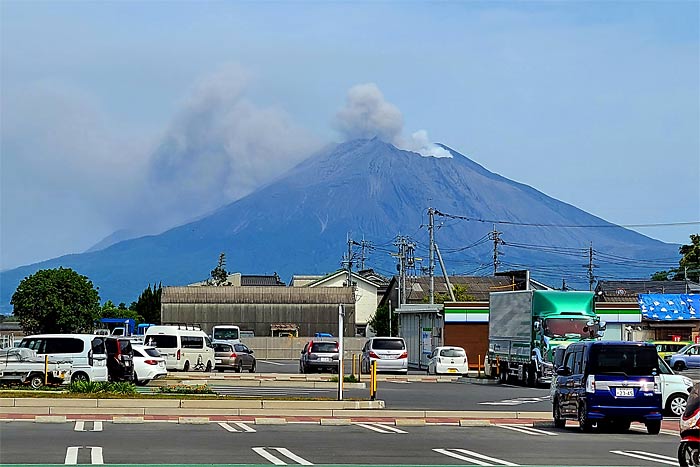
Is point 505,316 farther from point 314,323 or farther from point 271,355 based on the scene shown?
point 314,323

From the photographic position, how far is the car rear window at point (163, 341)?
4356 cm

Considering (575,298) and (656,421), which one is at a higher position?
(575,298)

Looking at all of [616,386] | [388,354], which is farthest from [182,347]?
[616,386]

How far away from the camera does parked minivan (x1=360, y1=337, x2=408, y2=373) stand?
48.0 meters

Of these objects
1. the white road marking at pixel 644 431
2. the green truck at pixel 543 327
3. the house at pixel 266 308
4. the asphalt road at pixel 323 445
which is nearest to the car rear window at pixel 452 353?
the green truck at pixel 543 327

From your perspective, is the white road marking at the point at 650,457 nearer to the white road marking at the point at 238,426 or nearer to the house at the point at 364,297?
the white road marking at the point at 238,426

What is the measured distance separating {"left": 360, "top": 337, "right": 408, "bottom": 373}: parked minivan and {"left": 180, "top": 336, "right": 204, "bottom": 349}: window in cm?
741

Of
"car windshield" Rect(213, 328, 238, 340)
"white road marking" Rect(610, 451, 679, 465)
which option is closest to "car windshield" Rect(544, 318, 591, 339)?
"white road marking" Rect(610, 451, 679, 465)

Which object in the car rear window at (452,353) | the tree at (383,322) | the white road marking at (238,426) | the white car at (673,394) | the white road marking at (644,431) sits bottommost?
the white road marking at (644,431)

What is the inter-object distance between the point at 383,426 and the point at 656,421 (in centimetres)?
533

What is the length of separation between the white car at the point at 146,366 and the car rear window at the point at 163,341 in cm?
620

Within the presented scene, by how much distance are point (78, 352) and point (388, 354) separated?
1887 cm

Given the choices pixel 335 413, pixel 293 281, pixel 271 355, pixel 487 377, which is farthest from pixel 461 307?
pixel 293 281

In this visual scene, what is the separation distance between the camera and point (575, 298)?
133 feet
